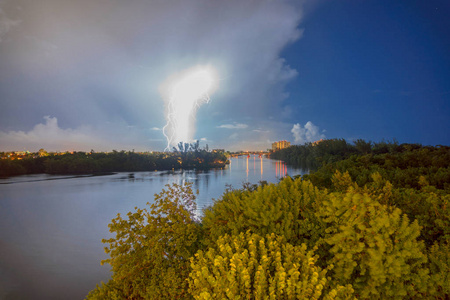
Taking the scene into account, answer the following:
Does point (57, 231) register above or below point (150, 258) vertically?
below

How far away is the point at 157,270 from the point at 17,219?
3337cm

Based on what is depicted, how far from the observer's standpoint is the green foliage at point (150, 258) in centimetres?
349

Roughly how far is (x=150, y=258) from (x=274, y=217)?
7.07 ft

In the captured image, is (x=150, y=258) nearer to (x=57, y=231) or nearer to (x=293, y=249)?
(x=293, y=249)

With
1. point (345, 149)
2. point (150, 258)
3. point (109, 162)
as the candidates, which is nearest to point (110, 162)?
point (109, 162)

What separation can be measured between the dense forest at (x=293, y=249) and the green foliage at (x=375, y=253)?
0.04 ft

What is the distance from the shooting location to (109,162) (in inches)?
2559

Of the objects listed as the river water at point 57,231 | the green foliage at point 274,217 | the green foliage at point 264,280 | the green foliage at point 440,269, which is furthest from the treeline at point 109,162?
the green foliage at point 440,269

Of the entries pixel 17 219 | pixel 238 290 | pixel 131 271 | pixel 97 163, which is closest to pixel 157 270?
pixel 131 271

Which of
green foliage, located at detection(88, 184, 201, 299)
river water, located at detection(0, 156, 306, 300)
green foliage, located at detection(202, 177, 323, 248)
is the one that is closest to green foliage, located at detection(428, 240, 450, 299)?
green foliage, located at detection(202, 177, 323, 248)

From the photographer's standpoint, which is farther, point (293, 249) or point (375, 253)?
point (293, 249)

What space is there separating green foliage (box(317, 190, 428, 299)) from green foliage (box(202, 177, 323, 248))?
0.60 meters

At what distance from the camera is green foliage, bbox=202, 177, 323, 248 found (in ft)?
10.9

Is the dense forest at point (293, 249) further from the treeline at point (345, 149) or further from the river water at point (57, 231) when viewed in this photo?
the river water at point (57, 231)
